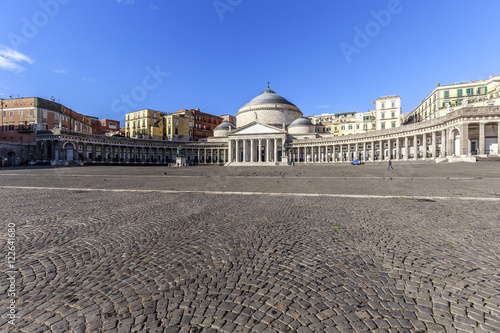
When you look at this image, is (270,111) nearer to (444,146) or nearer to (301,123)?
(301,123)

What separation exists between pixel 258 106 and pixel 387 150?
38.5m

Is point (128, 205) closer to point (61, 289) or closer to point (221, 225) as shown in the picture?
point (221, 225)

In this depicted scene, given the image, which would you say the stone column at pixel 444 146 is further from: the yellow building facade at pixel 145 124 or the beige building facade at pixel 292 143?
the yellow building facade at pixel 145 124

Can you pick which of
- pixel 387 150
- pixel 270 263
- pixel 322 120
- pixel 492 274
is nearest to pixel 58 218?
pixel 270 263

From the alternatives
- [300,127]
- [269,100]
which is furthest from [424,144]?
[269,100]

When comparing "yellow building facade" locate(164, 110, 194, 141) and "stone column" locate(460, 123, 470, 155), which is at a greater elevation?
"yellow building facade" locate(164, 110, 194, 141)

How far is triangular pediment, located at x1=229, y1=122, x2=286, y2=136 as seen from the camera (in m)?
60.3

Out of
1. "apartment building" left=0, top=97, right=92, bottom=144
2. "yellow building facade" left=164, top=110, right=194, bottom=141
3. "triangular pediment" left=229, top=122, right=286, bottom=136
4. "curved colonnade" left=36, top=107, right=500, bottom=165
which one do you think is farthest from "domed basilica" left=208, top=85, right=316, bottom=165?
"apartment building" left=0, top=97, right=92, bottom=144

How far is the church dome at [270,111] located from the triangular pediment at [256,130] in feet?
30.6

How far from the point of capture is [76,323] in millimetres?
1981

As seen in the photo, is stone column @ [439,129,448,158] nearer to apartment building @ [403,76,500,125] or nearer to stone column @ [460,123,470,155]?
stone column @ [460,123,470,155]

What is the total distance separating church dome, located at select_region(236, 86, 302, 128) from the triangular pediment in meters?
9.32

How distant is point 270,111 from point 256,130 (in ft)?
45.2

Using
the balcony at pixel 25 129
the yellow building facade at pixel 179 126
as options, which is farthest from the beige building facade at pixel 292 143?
the yellow building facade at pixel 179 126
